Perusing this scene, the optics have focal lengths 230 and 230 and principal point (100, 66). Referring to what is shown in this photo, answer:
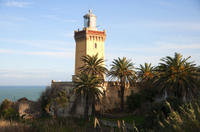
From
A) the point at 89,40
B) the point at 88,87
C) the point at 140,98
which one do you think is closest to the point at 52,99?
the point at 88,87

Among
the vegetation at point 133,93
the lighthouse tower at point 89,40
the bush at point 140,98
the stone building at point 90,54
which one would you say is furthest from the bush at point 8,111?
the bush at point 140,98

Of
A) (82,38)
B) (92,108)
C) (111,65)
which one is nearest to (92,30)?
(82,38)

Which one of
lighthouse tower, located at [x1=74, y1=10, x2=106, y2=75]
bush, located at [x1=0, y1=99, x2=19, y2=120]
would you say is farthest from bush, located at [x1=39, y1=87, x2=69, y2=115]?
lighthouse tower, located at [x1=74, y1=10, x2=106, y2=75]

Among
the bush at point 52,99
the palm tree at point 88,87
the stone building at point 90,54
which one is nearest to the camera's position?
the palm tree at point 88,87

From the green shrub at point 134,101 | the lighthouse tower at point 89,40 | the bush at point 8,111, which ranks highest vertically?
the lighthouse tower at point 89,40

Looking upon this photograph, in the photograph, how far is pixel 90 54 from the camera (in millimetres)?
49062

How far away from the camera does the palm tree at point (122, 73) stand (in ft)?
135

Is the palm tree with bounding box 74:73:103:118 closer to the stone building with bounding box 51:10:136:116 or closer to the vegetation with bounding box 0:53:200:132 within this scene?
the vegetation with bounding box 0:53:200:132

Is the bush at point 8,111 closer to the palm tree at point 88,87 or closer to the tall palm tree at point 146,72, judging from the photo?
the palm tree at point 88,87

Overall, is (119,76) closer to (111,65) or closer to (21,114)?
(111,65)

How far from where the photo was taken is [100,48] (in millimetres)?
51312

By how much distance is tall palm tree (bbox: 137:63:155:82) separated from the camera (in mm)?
41625

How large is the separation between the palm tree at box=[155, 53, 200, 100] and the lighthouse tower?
20.2m

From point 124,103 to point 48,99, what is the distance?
592 inches
